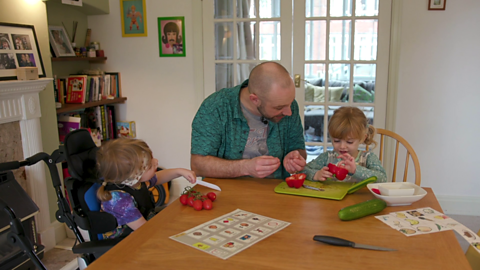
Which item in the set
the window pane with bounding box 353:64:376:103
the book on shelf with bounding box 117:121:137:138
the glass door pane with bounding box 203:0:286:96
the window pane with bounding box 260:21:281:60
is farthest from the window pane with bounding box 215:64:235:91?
the window pane with bounding box 353:64:376:103

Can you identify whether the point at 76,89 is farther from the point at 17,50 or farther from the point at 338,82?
the point at 338,82

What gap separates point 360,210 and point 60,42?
2970mm

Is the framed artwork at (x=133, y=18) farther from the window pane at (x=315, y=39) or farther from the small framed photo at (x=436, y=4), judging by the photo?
the small framed photo at (x=436, y=4)

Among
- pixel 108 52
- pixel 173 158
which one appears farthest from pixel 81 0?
pixel 173 158

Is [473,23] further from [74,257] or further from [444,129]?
[74,257]

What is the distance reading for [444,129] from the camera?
338 centimetres

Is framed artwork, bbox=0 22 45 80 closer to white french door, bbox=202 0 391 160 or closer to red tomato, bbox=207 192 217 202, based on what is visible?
white french door, bbox=202 0 391 160

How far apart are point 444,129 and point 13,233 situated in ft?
10.7

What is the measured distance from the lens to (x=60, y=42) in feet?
11.0

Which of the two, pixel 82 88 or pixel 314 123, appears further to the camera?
pixel 314 123

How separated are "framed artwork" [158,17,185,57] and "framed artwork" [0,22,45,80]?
1.25 m

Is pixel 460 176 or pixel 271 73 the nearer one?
pixel 271 73

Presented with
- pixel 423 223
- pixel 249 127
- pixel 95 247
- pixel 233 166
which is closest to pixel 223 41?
pixel 249 127

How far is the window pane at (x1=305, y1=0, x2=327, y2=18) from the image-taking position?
345cm
